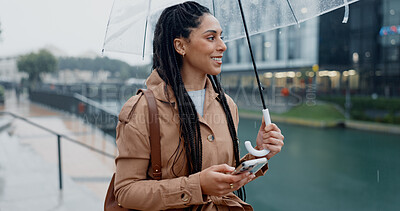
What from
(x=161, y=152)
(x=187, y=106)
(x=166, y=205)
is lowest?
(x=166, y=205)

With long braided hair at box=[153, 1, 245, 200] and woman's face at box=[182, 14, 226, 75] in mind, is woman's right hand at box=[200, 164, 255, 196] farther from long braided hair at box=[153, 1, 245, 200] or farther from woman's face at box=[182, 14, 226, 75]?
woman's face at box=[182, 14, 226, 75]

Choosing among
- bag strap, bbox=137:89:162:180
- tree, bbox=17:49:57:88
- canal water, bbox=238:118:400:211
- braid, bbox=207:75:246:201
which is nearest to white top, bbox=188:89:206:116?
braid, bbox=207:75:246:201

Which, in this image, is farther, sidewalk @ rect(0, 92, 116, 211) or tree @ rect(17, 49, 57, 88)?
tree @ rect(17, 49, 57, 88)

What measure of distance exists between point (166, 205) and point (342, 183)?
7.21m

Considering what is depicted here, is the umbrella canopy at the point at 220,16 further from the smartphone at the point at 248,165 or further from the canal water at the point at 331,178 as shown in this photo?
the canal water at the point at 331,178

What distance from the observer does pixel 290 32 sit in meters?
29.3

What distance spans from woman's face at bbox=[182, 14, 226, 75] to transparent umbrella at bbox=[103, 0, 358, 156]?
13cm

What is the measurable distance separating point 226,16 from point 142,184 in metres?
1.03

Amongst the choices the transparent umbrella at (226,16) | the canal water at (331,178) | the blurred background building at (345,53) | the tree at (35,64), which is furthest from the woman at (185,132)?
the tree at (35,64)

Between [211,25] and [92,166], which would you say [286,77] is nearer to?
[92,166]

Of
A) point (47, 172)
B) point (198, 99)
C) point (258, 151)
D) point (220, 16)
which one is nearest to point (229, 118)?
point (198, 99)

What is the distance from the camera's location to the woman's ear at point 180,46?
1.31 meters

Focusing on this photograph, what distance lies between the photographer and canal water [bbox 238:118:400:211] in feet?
20.4

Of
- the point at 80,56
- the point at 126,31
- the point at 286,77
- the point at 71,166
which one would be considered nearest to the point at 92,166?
the point at 71,166
